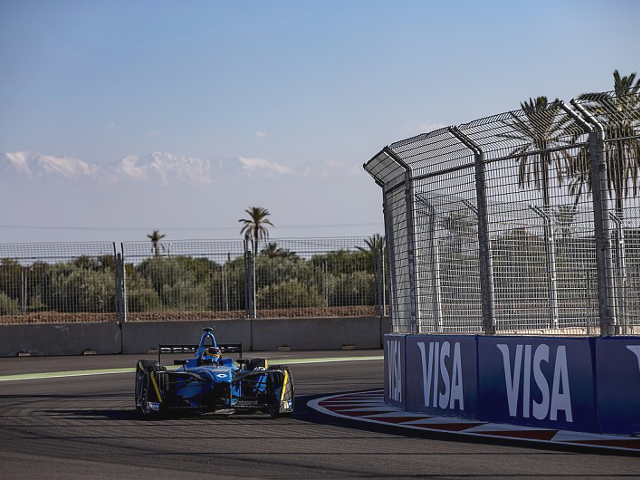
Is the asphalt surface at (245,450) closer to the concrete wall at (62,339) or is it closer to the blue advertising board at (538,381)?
the blue advertising board at (538,381)

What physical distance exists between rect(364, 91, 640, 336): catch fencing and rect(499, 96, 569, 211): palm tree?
0.5 inches

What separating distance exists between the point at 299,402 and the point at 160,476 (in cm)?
604

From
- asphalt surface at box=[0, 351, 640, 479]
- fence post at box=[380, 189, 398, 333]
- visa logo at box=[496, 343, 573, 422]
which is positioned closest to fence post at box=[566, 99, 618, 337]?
visa logo at box=[496, 343, 573, 422]

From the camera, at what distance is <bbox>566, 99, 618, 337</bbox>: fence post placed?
9602mm

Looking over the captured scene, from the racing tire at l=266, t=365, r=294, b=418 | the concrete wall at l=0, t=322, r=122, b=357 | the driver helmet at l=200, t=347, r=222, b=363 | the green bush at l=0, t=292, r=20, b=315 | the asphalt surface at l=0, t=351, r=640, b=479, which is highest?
the green bush at l=0, t=292, r=20, b=315

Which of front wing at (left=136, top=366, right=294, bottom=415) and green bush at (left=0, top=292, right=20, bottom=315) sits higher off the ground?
green bush at (left=0, top=292, right=20, bottom=315)

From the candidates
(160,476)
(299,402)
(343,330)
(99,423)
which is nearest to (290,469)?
(160,476)

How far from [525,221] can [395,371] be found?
9.49 ft

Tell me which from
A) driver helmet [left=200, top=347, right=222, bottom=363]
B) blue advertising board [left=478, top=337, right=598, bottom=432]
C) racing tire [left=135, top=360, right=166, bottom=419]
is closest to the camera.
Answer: blue advertising board [left=478, top=337, right=598, bottom=432]

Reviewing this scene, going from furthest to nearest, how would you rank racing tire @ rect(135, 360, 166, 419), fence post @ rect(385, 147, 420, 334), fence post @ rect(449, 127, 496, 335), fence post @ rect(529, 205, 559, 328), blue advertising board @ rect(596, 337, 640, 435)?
fence post @ rect(385, 147, 420, 334), racing tire @ rect(135, 360, 166, 419), fence post @ rect(449, 127, 496, 335), fence post @ rect(529, 205, 559, 328), blue advertising board @ rect(596, 337, 640, 435)

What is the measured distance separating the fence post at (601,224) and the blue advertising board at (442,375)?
65.9 inches

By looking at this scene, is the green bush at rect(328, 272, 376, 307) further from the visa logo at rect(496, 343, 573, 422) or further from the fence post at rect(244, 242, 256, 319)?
the visa logo at rect(496, 343, 573, 422)

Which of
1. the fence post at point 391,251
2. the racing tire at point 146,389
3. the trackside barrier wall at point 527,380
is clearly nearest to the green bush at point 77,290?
the fence post at point 391,251

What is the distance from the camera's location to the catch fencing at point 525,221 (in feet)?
31.7
